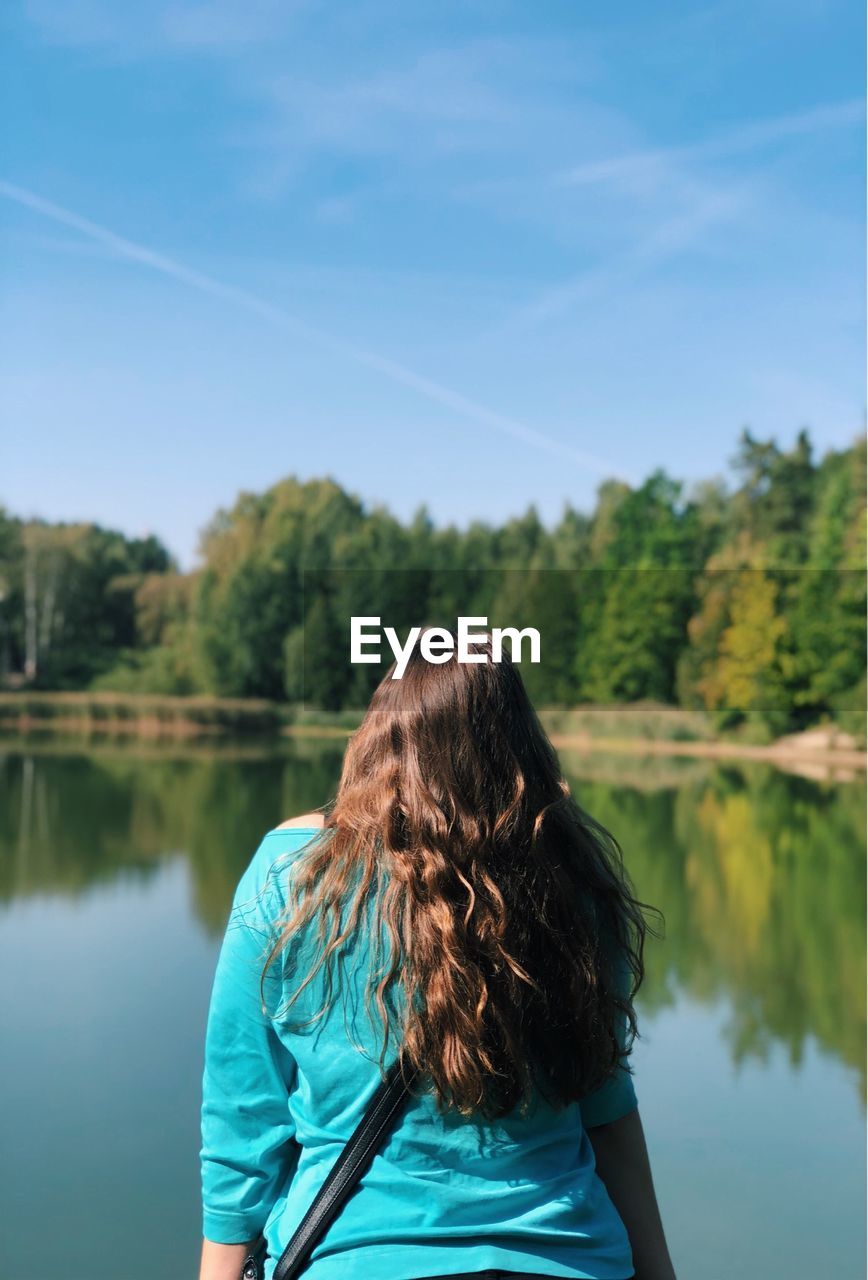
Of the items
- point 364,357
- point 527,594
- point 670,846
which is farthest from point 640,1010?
point 364,357

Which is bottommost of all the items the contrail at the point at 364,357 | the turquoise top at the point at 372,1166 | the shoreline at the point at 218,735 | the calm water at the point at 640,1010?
the calm water at the point at 640,1010

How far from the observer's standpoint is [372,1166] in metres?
0.69

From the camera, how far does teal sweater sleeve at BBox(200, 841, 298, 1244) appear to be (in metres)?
0.72

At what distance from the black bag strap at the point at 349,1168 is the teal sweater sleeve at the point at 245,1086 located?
0.07 meters

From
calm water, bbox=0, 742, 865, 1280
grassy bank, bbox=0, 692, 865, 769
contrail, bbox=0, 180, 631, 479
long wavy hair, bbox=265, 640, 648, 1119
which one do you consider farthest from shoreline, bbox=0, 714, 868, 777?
long wavy hair, bbox=265, 640, 648, 1119

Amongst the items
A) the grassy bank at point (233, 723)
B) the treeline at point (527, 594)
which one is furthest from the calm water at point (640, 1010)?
the grassy bank at point (233, 723)

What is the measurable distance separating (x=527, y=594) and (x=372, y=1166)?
1294 cm

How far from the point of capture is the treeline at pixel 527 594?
12.6 meters

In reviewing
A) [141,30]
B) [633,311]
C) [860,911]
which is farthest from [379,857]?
[633,311]

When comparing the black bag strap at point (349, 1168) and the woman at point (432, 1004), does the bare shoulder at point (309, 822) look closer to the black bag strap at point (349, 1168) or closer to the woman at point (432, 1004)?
the woman at point (432, 1004)

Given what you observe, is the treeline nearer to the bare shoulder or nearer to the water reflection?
the water reflection

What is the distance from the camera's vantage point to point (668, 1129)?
4.61m

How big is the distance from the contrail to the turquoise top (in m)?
15.0

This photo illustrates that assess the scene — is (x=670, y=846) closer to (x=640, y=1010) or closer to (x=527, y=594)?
(x=640, y=1010)
